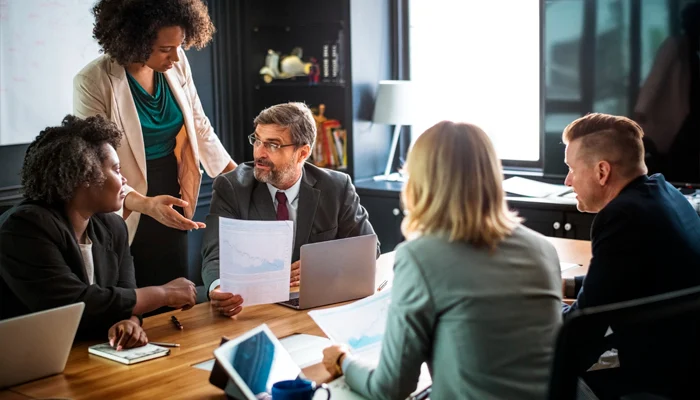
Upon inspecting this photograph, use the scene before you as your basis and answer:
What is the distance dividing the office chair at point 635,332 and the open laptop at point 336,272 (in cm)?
112

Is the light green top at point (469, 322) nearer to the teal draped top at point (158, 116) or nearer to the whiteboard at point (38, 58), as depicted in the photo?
the teal draped top at point (158, 116)

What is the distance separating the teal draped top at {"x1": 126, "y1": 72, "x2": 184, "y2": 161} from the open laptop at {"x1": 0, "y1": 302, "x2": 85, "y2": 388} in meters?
1.53

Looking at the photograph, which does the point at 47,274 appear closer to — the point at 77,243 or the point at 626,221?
the point at 77,243

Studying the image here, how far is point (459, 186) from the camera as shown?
167 cm

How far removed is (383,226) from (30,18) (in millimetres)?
2043

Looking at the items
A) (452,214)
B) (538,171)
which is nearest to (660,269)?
(452,214)

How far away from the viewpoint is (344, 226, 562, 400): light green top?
5.30ft

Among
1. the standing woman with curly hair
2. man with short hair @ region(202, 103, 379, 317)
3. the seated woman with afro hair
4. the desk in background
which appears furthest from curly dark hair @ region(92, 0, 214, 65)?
the desk in background

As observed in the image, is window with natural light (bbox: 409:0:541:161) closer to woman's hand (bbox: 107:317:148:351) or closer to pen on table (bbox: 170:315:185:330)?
pen on table (bbox: 170:315:185:330)

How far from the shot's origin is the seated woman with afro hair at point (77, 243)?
7.37ft

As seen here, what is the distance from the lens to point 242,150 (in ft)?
17.2

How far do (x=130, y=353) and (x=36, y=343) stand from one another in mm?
268

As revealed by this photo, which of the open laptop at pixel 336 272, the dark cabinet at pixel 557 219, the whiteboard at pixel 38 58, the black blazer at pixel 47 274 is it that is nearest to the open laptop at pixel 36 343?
the black blazer at pixel 47 274

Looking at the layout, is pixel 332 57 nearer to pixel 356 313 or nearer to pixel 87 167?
pixel 87 167
